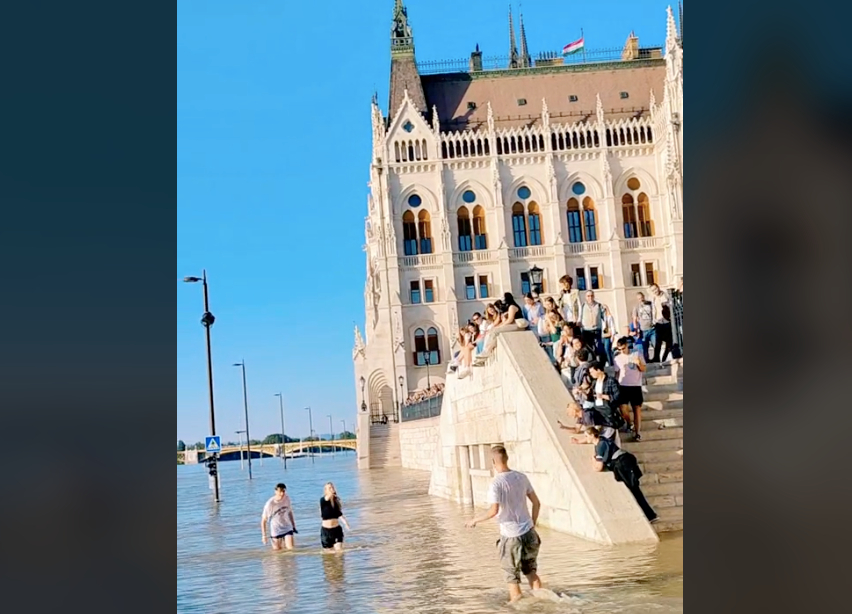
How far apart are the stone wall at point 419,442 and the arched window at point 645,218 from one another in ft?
88.7

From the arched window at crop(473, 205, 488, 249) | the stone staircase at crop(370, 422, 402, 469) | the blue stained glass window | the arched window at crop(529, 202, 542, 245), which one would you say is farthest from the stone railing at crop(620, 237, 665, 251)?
the stone staircase at crop(370, 422, 402, 469)

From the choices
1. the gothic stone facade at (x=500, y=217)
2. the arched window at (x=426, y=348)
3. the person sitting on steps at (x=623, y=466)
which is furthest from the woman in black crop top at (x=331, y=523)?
the arched window at (x=426, y=348)

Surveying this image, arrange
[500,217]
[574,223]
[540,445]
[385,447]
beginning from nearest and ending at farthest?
1. [540,445]
2. [385,447]
3. [500,217]
4. [574,223]

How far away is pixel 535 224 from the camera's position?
60406 mm

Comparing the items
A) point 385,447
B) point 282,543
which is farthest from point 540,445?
point 385,447

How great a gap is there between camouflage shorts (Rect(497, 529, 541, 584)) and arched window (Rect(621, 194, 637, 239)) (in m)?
54.6

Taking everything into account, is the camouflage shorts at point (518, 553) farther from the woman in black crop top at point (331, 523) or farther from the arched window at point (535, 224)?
the arched window at point (535, 224)

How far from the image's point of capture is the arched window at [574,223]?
6031cm

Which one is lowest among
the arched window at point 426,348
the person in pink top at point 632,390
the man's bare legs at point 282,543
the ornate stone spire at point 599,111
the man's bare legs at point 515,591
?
the man's bare legs at point 282,543

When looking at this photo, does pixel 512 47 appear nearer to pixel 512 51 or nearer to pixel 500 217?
pixel 512 51

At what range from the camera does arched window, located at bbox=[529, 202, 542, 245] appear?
60156 millimetres

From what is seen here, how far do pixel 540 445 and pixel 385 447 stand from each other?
3550 centimetres
